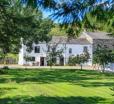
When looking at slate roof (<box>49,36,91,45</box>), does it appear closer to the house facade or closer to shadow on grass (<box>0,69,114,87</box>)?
the house facade

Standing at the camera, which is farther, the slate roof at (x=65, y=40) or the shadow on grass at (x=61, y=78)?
the slate roof at (x=65, y=40)

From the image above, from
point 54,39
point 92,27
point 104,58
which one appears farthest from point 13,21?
point 54,39

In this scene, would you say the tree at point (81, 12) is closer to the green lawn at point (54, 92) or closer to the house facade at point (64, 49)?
the green lawn at point (54, 92)

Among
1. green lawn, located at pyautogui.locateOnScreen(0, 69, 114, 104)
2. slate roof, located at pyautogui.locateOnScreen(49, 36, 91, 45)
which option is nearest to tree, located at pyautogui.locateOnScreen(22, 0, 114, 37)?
green lawn, located at pyautogui.locateOnScreen(0, 69, 114, 104)

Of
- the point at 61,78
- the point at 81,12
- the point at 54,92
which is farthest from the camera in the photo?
the point at 61,78

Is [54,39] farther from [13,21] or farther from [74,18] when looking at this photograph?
[74,18]

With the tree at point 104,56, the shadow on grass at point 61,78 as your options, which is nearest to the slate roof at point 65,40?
the tree at point 104,56

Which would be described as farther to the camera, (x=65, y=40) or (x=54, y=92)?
(x=65, y=40)

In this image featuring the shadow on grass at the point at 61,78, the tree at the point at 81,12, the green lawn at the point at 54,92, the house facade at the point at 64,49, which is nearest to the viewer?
the tree at the point at 81,12

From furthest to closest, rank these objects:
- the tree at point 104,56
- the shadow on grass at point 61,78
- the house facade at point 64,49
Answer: the house facade at point 64,49 < the tree at point 104,56 < the shadow on grass at point 61,78

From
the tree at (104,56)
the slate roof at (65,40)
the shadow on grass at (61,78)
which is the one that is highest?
the slate roof at (65,40)

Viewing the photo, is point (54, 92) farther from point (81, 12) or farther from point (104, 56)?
point (104, 56)

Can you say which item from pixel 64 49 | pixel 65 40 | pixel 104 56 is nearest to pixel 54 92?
pixel 104 56

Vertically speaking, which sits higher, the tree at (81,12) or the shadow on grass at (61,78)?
the tree at (81,12)
